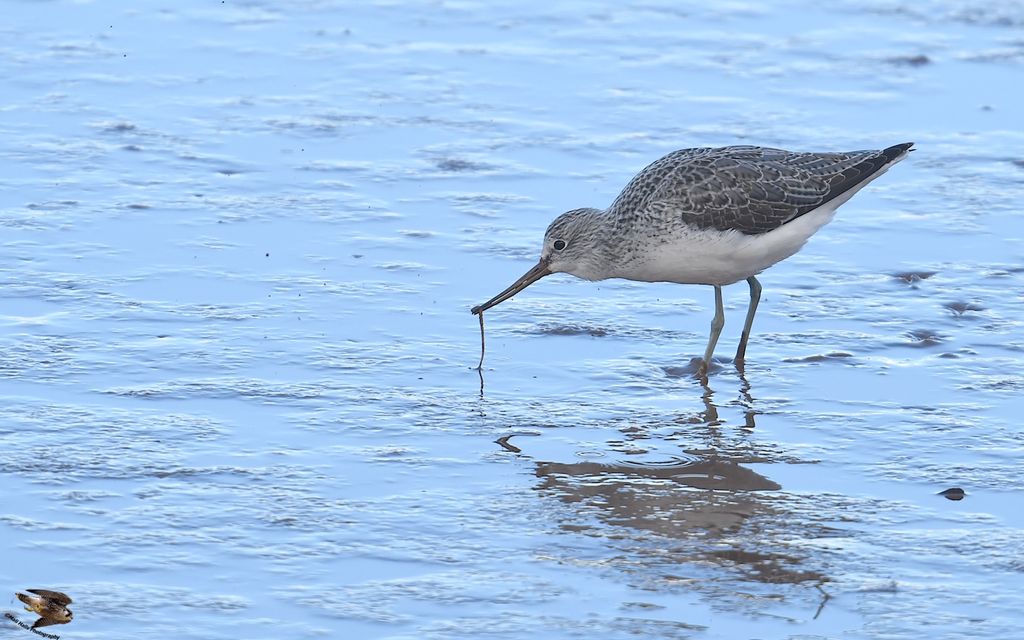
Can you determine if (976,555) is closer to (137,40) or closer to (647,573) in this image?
(647,573)

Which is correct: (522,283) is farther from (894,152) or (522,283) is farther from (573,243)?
(894,152)

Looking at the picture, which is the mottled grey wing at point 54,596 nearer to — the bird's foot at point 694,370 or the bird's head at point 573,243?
the bird's foot at point 694,370

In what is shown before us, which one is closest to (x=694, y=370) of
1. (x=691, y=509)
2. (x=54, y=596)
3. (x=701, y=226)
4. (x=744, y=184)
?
(x=701, y=226)

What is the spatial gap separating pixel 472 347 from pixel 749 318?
1367mm

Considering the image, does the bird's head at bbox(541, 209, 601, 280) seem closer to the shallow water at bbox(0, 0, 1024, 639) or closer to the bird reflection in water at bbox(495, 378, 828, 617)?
the shallow water at bbox(0, 0, 1024, 639)

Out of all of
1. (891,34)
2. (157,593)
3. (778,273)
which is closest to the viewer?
(157,593)

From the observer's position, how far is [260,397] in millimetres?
7406

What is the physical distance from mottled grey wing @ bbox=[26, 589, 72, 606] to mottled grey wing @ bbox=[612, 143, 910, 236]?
3714 millimetres

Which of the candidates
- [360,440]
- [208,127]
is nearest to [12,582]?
[360,440]

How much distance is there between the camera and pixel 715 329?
8.28 metres

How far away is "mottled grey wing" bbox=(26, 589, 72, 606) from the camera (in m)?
5.43

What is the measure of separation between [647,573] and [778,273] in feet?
13.3

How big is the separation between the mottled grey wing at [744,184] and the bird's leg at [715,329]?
38 cm

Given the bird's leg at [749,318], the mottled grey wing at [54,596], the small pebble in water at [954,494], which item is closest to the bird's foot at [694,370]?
the bird's leg at [749,318]
